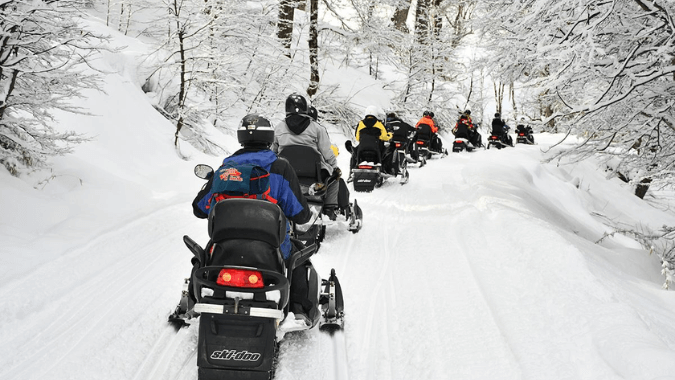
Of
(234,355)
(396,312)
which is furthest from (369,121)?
(234,355)

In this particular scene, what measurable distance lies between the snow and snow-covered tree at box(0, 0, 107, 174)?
1.64 ft

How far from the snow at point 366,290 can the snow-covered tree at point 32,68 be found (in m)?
0.50

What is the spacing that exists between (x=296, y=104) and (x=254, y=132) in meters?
2.99

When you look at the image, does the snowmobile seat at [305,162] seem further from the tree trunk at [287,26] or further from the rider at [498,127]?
the rider at [498,127]

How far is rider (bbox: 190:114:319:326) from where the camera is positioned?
132 inches

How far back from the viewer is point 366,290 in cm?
472

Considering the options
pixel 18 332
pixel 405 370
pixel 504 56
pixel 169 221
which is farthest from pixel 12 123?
pixel 504 56

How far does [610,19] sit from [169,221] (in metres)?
6.20

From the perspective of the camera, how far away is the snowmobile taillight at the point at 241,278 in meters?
2.79

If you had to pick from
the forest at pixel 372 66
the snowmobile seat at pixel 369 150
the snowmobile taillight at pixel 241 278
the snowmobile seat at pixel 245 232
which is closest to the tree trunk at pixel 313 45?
the forest at pixel 372 66

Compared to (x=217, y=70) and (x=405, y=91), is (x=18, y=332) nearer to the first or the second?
(x=217, y=70)

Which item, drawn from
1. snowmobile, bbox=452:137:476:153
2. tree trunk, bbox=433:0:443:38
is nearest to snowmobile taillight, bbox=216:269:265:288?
snowmobile, bbox=452:137:476:153

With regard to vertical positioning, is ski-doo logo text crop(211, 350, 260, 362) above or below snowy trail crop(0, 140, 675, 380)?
above

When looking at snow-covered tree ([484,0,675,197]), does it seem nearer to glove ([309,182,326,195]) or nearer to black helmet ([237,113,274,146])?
glove ([309,182,326,195])
